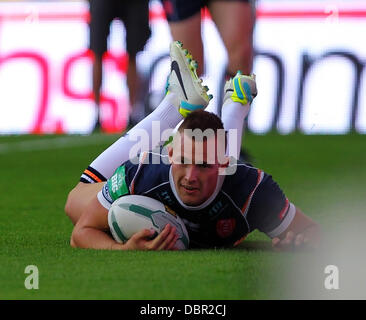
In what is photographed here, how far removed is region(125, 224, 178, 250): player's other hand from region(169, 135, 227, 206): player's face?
0.65 ft

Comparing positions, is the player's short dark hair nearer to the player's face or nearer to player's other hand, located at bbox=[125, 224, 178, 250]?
the player's face

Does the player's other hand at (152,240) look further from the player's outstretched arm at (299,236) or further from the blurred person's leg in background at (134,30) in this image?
the blurred person's leg in background at (134,30)

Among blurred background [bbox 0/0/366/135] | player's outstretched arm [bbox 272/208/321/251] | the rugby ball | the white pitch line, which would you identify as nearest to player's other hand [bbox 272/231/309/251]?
player's outstretched arm [bbox 272/208/321/251]

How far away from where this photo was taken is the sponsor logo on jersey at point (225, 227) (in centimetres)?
488

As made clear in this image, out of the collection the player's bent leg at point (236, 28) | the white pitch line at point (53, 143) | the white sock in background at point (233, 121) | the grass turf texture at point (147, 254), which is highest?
the player's bent leg at point (236, 28)

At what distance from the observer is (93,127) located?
526 inches

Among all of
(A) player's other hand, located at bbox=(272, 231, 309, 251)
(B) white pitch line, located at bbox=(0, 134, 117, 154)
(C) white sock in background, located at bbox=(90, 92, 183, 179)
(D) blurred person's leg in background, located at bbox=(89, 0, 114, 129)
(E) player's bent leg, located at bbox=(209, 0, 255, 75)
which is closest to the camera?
(A) player's other hand, located at bbox=(272, 231, 309, 251)

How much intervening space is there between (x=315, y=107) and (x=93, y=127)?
2543 mm

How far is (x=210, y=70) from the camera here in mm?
13312

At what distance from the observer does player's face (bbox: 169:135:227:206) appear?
4.65m

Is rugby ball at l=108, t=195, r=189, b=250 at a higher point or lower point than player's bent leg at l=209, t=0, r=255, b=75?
lower

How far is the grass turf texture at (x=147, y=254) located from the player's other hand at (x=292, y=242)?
0.06 metres

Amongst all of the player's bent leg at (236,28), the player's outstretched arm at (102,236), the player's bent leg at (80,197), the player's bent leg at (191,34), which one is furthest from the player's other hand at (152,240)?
the player's bent leg at (191,34)
